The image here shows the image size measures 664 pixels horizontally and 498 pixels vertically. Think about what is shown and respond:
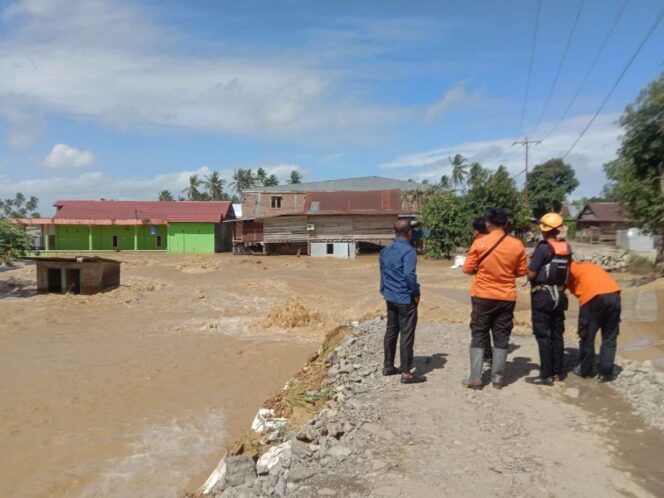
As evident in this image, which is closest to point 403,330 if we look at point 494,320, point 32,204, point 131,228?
point 494,320

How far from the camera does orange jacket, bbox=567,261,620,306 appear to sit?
523 centimetres

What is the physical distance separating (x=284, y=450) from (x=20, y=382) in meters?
6.87

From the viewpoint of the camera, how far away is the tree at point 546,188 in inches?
2110

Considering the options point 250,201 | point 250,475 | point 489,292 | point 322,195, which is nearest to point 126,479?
point 250,475

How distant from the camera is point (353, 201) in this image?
42344 millimetres

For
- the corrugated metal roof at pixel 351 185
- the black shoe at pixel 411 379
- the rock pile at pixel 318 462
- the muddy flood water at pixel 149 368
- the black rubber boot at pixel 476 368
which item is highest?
the corrugated metal roof at pixel 351 185

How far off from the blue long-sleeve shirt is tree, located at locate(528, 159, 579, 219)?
5145 centimetres

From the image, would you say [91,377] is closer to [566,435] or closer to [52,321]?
[52,321]

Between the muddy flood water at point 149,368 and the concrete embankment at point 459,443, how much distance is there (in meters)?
1.77

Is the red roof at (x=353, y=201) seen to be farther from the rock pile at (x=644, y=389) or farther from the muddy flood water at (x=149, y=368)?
the rock pile at (x=644, y=389)

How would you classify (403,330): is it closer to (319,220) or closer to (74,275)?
(74,275)

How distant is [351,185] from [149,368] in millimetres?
42717

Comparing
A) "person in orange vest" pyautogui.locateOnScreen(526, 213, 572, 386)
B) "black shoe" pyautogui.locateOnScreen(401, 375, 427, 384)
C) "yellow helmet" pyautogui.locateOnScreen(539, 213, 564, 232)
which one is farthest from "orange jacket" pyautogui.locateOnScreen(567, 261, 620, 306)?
"black shoe" pyautogui.locateOnScreen(401, 375, 427, 384)

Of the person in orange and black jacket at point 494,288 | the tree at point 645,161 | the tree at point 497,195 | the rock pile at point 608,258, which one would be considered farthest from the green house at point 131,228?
the person in orange and black jacket at point 494,288
